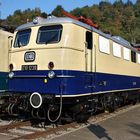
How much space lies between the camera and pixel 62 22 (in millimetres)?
11578

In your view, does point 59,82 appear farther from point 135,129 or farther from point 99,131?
point 135,129

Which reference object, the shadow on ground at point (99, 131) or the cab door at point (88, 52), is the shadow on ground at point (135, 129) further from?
the cab door at point (88, 52)

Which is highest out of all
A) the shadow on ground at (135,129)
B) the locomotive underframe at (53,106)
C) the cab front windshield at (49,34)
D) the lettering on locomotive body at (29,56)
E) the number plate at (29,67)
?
the cab front windshield at (49,34)

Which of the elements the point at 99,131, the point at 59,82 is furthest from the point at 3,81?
the point at 99,131

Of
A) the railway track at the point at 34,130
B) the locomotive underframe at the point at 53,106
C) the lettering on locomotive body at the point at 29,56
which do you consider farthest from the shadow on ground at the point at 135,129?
the lettering on locomotive body at the point at 29,56

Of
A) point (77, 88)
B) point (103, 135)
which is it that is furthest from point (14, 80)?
point (103, 135)

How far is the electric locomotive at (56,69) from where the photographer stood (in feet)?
36.6

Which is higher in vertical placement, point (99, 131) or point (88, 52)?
point (88, 52)

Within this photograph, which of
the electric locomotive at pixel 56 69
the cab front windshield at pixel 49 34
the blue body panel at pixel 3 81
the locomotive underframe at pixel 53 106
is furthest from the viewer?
the blue body panel at pixel 3 81

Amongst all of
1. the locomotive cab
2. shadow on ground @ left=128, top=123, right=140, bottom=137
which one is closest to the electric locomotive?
the locomotive cab

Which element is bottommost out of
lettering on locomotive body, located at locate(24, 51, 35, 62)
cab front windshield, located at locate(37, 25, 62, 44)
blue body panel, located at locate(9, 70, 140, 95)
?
blue body panel, located at locate(9, 70, 140, 95)

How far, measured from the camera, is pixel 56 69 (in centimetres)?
1114

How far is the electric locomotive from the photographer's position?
36.6ft

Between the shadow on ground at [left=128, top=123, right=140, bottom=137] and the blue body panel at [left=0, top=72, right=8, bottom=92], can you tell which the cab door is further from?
the blue body panel at [left=0, top=72, right=8, bottom=92]
